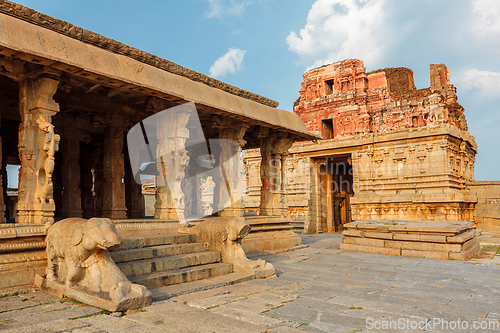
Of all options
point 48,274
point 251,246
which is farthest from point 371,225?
point 48,274

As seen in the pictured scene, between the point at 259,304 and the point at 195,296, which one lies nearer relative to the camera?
the point at 259,304

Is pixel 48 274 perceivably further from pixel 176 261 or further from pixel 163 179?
pixel 163 179

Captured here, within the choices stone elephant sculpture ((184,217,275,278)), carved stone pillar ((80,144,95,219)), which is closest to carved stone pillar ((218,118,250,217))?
stone elephant sculpture ((184,217,275,278))

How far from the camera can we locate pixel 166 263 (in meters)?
5.14

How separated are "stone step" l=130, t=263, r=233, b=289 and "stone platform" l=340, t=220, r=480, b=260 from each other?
15.4 ft

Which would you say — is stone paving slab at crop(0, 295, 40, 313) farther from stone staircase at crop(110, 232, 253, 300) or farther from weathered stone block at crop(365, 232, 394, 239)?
weathered stone block at crop(365, 232, 394, 239)

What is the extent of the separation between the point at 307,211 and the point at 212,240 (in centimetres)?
1338

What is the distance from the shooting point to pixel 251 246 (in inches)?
326

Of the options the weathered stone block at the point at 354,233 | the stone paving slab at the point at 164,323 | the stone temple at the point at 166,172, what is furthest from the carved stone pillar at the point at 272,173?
the stone paving slab at the point at 164,323

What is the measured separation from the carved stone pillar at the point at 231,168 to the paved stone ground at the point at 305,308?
2842mm

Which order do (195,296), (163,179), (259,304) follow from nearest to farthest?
(259,304), (195,296), (163,179)

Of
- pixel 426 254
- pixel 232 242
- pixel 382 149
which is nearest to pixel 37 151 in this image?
pixel 232 242

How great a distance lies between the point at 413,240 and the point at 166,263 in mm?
5967

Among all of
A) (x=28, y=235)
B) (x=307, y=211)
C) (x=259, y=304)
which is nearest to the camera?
(x=259, y=304)
